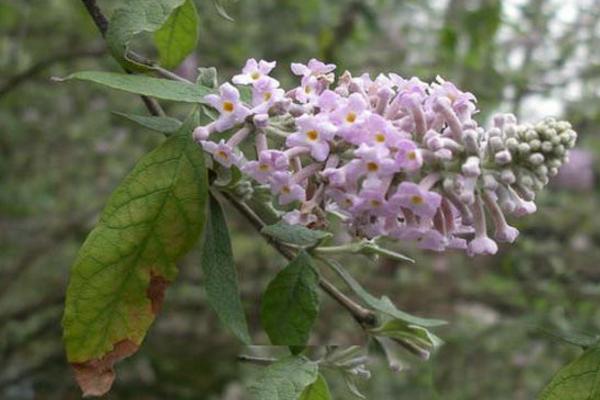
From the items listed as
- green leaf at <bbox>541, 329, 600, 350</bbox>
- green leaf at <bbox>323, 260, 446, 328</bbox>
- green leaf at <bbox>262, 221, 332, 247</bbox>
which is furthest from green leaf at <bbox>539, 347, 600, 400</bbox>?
green leaf at <bbox>262, 221, 332, 247</bbox>

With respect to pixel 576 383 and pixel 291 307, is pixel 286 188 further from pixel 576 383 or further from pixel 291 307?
pixel 576 383

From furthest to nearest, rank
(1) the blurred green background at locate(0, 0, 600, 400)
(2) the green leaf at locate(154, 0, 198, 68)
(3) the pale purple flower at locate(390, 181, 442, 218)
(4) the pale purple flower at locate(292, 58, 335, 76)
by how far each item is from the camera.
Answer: (1) the blurred green background at locate(0, 0, 600, 400) < (2) the green leaf at locate(154, 0, 198, 68) < (4) the pale purple flower at locate(292, 58, 335, 76) < (3) the pale purple flower at locate(390, 181, 442, 218)

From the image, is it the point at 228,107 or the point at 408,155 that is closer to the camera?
the point at 408,155

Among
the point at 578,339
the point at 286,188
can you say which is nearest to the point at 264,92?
the point at 286,188

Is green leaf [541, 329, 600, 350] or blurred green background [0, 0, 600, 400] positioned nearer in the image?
green leaf [541, 329, 600, 350]

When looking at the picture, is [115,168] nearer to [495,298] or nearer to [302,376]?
[495,298]

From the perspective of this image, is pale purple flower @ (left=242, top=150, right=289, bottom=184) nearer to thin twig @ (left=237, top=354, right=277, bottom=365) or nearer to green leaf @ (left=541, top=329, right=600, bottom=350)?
thin twig @ (left=237, top=354, right=277, bottom=365)

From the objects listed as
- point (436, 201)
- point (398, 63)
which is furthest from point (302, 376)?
point (398, 63)
